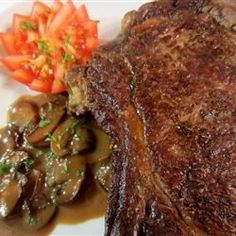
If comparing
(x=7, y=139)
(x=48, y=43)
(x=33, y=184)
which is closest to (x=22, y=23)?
(x=48, y=43)

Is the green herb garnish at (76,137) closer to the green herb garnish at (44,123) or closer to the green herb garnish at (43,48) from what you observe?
the green herb garnish at (44,123)

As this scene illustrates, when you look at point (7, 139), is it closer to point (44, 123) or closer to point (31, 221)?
point (44, 123)

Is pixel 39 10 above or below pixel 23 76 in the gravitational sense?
above

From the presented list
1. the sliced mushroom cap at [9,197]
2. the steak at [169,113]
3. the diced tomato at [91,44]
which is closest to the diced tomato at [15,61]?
the diced tomato at [91,44]

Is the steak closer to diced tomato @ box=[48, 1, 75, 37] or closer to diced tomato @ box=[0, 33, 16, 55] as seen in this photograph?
diced tomato @ box=[48, 1, 75, 37]

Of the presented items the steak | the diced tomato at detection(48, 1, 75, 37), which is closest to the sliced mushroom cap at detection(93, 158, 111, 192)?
the steak
